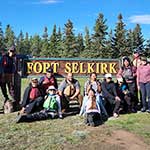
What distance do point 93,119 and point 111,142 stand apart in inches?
74.3

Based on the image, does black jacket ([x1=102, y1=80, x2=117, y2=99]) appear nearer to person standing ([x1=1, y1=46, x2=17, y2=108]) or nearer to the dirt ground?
the dirt ground

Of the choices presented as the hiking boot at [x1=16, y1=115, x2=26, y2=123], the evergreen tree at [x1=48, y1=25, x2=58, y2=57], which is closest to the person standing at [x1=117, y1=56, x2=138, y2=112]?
the hiking boot at [x1=16, y1=115, x2=26, y2=123]

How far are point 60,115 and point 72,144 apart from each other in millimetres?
2641

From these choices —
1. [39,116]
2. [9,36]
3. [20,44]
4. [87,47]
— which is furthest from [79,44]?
[39,116]

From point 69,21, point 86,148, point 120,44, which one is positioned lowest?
point 86,148

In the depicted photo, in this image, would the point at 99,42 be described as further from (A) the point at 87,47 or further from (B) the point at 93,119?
(B) the point at 93,119

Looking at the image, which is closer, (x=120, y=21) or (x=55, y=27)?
(x=120, y=21)

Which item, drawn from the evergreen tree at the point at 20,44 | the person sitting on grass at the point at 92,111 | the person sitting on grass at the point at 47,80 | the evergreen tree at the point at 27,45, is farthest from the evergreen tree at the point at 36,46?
the person sitting on grass at the point at 92,111

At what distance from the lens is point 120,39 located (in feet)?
234

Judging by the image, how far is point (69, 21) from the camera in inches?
2992

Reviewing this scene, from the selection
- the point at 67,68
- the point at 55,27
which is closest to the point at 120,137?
the point at 67,68

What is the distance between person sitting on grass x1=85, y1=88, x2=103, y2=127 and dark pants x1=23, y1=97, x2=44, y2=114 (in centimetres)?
126

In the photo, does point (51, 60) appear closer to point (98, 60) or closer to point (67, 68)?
point (67, 68)

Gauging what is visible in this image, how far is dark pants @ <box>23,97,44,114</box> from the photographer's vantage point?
11539mm
